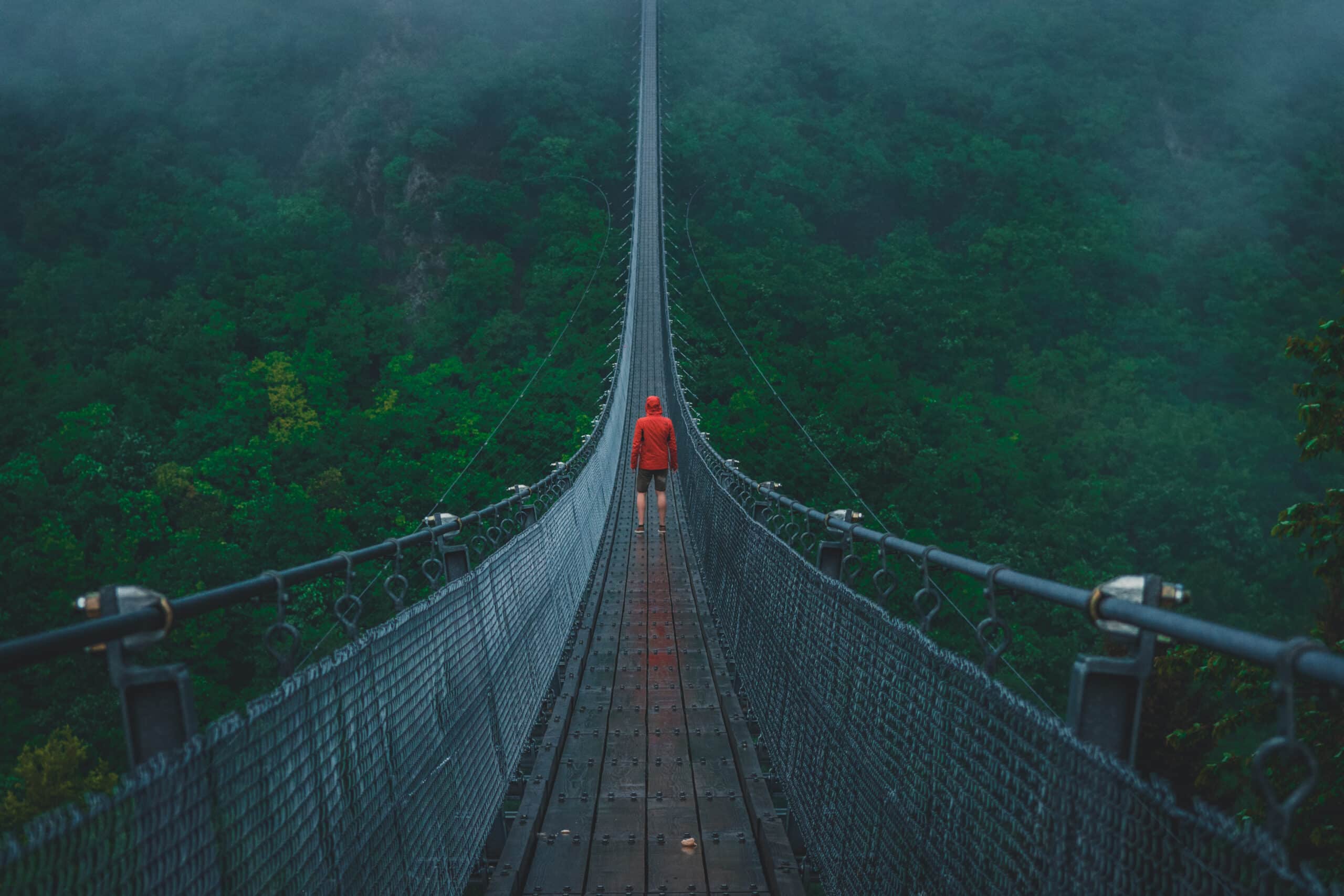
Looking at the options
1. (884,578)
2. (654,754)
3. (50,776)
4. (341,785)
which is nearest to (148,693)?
(341,785)

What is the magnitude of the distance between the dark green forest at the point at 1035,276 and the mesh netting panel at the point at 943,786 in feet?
15.1

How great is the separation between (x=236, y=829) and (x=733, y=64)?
47.6 metres

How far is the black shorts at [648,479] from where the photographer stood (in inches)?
264

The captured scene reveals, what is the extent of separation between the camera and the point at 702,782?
295 cm

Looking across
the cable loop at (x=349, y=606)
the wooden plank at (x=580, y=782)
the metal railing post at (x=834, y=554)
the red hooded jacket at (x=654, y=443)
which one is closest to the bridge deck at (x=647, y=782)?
the wooden plank at (x=580, y=782)

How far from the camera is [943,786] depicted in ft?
5.06

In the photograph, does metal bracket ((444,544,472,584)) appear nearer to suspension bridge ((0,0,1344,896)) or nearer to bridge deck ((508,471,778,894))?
suspension bridge ((0,0,1344,896))

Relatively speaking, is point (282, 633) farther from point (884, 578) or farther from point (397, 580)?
point (884, 578)

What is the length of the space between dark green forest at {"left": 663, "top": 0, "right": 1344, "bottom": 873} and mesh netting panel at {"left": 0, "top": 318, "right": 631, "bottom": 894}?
518 centimetres

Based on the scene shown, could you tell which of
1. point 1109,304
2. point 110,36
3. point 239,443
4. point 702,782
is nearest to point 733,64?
point 1109,304

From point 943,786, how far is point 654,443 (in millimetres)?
4964

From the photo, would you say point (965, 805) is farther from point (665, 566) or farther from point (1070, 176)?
point (1070, 176)

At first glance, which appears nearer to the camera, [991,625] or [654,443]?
[991,625]

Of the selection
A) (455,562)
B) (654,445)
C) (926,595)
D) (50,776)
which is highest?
(926,595)
